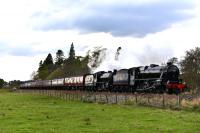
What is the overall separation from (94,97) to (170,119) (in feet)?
86.6

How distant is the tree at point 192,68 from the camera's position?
273 feet

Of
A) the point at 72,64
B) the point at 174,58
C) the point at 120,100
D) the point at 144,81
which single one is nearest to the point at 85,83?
the point at 144,81

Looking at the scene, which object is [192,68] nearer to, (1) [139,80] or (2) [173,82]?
(1) [139,80]

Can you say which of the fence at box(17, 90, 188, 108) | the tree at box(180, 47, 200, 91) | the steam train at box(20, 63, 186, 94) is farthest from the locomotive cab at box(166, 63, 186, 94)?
the tree at box(180, 47, 200, 91)

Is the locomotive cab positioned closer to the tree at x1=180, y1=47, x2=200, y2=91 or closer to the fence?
the fence

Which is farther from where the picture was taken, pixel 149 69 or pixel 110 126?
pixel 149 69

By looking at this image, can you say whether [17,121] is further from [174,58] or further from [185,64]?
[174,58]

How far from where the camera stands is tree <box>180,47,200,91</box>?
83.1 meters

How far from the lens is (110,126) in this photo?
22219 mm

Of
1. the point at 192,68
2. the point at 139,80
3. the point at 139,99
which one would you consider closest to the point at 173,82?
the point at 139,80

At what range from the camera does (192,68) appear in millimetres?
88500

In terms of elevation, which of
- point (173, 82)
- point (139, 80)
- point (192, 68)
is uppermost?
point (192, 68)

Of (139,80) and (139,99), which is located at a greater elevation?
(139,80)

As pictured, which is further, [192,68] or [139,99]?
[192,68]
